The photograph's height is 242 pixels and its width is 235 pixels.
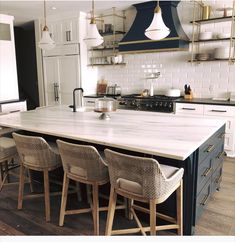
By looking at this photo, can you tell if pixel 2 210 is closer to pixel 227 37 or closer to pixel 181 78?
pixel 181 78

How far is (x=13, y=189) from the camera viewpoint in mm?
3205

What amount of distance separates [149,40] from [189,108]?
1.45 meters

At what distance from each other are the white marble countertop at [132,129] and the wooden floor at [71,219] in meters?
0.86

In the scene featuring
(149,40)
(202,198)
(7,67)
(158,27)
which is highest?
(149,40)

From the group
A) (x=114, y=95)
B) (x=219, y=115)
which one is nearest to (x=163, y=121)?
(x=219, y=115)

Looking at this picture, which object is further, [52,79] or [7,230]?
[52,79]

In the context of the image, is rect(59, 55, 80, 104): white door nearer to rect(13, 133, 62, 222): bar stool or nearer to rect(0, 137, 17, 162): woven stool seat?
rect(0, 137, 17, 162): woven stool seat

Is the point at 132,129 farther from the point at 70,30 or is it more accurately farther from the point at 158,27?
the point at 70,30

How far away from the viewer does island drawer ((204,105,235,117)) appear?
4125mm

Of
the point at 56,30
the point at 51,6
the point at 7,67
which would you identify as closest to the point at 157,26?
the point at 51,6

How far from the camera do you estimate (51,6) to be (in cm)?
512

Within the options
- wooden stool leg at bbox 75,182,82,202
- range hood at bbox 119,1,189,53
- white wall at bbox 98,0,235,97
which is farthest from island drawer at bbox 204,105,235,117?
wooden stool leg at bbox 75,182,82,202

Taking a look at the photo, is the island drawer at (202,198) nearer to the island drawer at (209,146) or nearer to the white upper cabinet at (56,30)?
the island drawer at (209,146)

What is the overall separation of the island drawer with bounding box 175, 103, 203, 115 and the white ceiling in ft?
6.86
